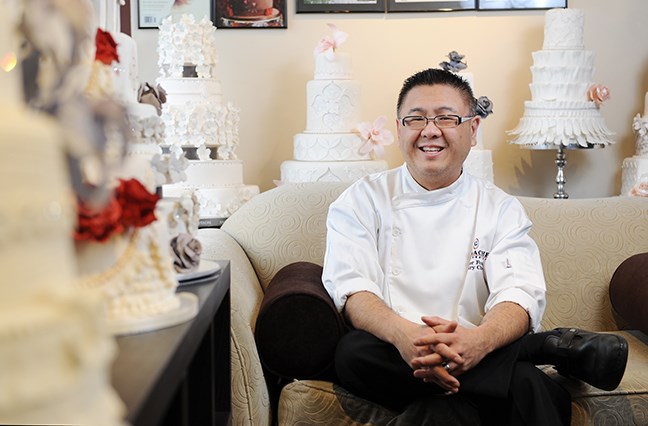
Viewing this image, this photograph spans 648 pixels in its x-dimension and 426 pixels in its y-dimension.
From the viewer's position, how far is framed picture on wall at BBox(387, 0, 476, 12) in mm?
3611

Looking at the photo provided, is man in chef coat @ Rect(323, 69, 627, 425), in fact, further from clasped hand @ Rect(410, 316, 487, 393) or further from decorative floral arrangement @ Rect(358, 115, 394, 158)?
decorative floral arrangement @ Rect(358, 115, 394, 158)

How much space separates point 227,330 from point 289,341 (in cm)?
23

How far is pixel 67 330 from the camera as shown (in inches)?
23.6

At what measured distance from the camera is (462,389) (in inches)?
72.4

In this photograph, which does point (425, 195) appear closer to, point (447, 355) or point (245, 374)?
point (447, 355)

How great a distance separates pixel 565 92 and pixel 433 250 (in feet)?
4.86

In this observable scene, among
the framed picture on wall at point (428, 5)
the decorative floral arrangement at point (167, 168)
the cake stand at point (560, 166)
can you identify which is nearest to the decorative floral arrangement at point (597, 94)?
the cake stand at point (560, 166)

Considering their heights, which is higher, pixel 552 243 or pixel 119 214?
pixel 119 214

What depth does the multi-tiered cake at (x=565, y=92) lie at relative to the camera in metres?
3.34

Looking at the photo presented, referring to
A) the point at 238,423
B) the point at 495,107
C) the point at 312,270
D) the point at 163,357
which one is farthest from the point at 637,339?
the point at 163,357

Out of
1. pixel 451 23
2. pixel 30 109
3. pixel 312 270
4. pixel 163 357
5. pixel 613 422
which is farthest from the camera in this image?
pixel 451 23

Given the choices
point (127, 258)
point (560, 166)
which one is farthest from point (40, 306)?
point (560, 166)

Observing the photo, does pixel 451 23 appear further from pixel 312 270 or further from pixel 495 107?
pixel 312 270

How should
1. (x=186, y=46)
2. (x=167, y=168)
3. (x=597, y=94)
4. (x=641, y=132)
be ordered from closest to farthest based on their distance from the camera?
1. (x=167, y=168)
2. (x=186, y=46)
3. (x=597, y=94)
4. (x=641, y=132)
